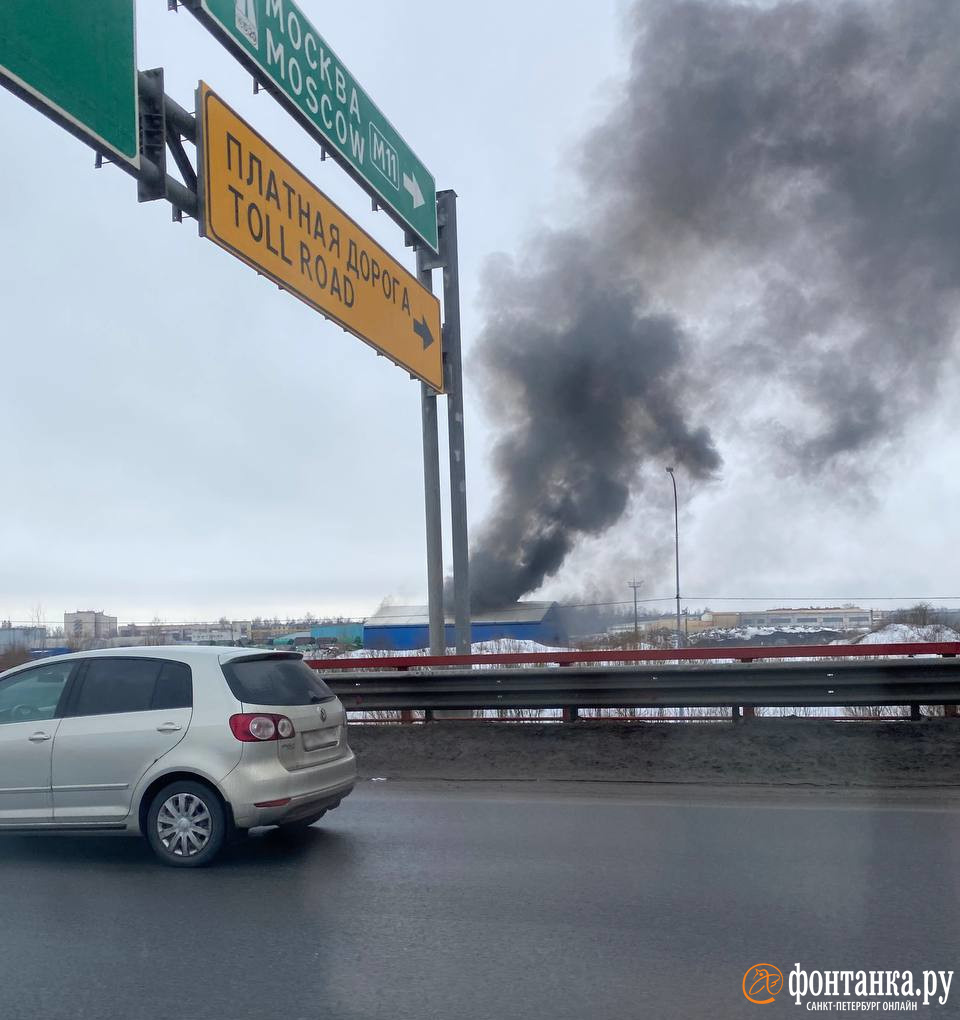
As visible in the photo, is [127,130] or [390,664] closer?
[127,130]

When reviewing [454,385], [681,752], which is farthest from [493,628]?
[681,752]

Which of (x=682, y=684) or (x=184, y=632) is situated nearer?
(x=682, y=684)

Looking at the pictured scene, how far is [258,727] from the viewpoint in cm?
643

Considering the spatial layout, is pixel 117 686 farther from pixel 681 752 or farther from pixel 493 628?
pixel 493 628

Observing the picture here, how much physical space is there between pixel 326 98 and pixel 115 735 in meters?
7.21

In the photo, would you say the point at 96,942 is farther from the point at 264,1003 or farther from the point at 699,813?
the point at 699,813

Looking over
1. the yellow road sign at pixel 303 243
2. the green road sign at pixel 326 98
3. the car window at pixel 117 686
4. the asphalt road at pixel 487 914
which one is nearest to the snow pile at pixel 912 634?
the yellow road sign at pixel 303 243

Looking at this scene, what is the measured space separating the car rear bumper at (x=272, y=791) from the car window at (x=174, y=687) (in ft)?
2.01

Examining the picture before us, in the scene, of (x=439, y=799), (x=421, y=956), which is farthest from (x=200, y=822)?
(x=439, y=799)

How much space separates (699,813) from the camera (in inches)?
309

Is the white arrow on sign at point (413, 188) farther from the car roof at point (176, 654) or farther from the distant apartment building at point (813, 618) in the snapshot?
the distant apartment building at point (813, 618)

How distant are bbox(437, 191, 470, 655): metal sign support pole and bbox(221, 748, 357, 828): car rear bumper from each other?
6861 mm

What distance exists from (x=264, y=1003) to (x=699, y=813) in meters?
4.51

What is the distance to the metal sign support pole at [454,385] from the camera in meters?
13.6
